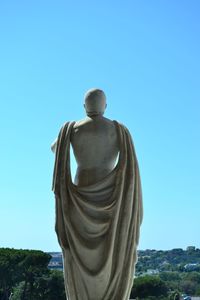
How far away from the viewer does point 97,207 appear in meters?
10.2

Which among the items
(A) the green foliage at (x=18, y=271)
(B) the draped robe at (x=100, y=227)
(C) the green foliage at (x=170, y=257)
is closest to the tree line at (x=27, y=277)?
(A) the green foliage at (x=18, y=271)

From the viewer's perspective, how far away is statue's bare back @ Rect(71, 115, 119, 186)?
10414mm

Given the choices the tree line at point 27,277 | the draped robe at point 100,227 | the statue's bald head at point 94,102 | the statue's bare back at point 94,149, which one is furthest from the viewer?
the tree line at point 27,277

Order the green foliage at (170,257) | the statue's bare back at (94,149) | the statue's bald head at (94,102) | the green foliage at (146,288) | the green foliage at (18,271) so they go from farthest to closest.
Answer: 1. the green foliage at (170,257)
2. the green foliage at (146,288)
3. the green foliage at (18,271)
4. the statue's bald head at (94,102)
5. the statue's bare back at (94,149)

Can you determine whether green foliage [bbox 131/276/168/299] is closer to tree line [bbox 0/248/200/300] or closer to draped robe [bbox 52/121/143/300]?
tree line [bbox 0/248/200/300]

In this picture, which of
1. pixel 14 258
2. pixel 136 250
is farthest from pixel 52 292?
pixel 136 250

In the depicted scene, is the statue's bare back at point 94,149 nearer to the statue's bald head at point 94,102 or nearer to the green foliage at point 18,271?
the statue's bald head at point 94,102

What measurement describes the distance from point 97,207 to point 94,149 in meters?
0.84

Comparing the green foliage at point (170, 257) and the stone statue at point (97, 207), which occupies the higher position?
the green foliage at point (170, 257)

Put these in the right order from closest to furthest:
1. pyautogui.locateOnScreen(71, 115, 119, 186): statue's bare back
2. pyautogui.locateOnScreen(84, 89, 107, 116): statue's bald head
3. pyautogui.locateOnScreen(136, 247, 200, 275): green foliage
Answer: pyautogui.locateOnScreen(71, 115, 119, 186): statue's bare back < pyautogui.locateOnScreen(84, 89, 107, 116): statue's bald head < pyautogui.locateOnScreen(136, 247, 200, 275): green foliage

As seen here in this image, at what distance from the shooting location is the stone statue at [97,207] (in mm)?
10141

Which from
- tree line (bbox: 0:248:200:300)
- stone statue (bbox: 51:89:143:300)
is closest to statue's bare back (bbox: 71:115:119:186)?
stone statue (bbox: 51:89:143:300)

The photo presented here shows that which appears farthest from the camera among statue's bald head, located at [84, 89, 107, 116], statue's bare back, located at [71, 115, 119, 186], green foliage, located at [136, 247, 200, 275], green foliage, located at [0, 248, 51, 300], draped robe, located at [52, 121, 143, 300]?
green foliage, located at [136, 247, 200, 275]

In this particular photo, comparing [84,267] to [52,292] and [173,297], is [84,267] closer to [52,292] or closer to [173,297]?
[52,292]
